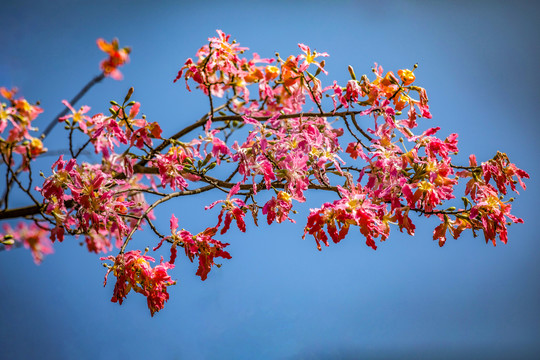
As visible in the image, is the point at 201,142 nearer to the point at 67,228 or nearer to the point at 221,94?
the point at 221,94

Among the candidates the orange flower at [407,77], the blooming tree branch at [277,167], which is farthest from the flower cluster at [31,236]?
the orange flower at [407,77]

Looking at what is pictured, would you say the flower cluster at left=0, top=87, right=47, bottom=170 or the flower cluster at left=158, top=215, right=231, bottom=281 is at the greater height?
the flower cluster at left=0, top=87, right=47, bottom=170

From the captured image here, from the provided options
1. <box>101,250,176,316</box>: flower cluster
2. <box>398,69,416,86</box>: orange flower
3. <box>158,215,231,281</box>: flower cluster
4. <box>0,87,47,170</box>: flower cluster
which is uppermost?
<box>398,69,416,86</box>: orange flower

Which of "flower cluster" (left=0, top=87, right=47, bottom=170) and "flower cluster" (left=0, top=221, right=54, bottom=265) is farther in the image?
"flower cluster" (left=0, top=221, right=54, bottom=265)

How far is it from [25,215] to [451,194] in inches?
42.6

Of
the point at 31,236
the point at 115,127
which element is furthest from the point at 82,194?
the point at 31,236

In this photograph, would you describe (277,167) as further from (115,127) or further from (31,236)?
(31,236)

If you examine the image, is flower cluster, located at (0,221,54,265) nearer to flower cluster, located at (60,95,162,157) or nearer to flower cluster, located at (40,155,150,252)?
flower cluster, located at (40,155,150,252)

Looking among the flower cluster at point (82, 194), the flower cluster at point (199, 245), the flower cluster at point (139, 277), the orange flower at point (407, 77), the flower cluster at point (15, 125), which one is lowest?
the flower cluster at point (139, 277)

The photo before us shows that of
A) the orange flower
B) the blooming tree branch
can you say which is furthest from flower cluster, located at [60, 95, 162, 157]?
the orange flower

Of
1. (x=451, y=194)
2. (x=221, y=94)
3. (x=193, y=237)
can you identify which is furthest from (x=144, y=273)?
(x=451, y=194)

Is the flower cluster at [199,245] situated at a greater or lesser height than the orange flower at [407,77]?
lesser

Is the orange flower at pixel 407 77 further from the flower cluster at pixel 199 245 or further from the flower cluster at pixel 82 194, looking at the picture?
the flower cluster at pixel 82 194

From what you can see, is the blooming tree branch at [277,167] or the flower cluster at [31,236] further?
the flower cluster at [31,236]
